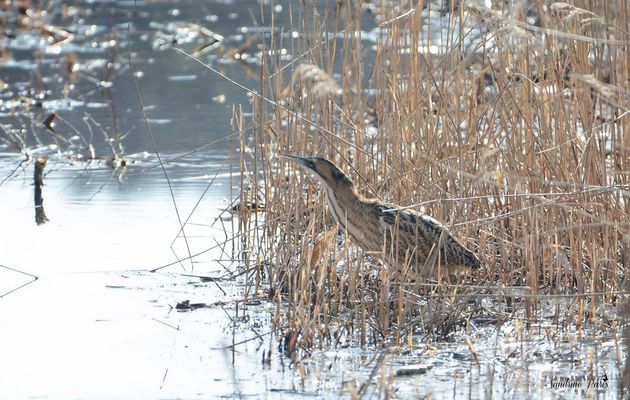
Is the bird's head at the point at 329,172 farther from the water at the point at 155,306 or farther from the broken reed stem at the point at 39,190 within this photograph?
the broken reed stem at the point at 39,190

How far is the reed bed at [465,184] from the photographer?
3.11 metres

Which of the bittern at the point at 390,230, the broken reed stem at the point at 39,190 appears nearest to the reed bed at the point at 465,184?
the bittern at the point at 390,230

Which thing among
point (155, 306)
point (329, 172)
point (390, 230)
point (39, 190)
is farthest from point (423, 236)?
point (39, 190)

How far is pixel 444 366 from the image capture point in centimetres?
285

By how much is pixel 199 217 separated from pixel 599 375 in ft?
7.20

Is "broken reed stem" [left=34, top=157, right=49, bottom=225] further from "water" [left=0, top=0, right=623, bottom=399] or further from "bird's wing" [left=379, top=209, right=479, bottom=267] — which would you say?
"bird's wing" [left=379, top=209, right=479, bottom=267]

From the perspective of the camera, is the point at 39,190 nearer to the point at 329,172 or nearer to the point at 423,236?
the point at 329,172

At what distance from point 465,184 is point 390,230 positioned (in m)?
0.39

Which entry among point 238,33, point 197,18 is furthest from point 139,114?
point 197,18

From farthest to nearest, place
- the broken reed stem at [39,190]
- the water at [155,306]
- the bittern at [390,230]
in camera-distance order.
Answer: the broken reed stem at [39,190], the bittern at [390,230], the water at [155,306]

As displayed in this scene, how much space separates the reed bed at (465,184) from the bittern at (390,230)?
0.06 m

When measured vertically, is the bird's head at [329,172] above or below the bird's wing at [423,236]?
above

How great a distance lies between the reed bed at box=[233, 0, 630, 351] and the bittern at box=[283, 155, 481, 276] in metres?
0.06

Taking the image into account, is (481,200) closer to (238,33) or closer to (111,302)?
(111,302)
